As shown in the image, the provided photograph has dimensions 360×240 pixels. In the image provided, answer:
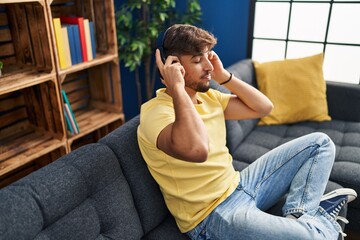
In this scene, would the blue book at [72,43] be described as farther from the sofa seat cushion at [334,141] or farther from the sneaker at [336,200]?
the sneaker at [336,200]

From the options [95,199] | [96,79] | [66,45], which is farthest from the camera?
[96,79]

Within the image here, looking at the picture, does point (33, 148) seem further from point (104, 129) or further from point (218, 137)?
point (218, 137)

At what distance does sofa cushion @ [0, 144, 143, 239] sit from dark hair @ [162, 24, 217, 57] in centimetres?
51

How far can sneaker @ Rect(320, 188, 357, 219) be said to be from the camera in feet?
4.74

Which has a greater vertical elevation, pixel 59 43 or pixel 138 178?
pixel 59 43

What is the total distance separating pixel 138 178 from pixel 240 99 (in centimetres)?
66

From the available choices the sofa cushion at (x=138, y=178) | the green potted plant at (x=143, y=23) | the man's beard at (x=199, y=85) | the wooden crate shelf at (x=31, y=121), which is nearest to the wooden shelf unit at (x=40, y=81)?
the wooden crate shelf at (x=31, y=121)

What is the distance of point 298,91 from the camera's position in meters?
2.42

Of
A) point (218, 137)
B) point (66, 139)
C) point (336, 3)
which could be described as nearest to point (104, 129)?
point (66, 139)

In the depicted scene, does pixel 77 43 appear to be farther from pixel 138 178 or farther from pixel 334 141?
pixel 334 141

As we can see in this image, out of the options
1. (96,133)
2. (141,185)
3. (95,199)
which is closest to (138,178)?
(141,185)

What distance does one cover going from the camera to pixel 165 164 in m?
1.32

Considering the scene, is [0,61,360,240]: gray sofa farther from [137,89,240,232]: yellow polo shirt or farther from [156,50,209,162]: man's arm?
[156,50,209,162]: man's arm

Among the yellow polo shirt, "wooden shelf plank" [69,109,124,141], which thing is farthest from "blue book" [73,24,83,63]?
the yellow polo shirt
